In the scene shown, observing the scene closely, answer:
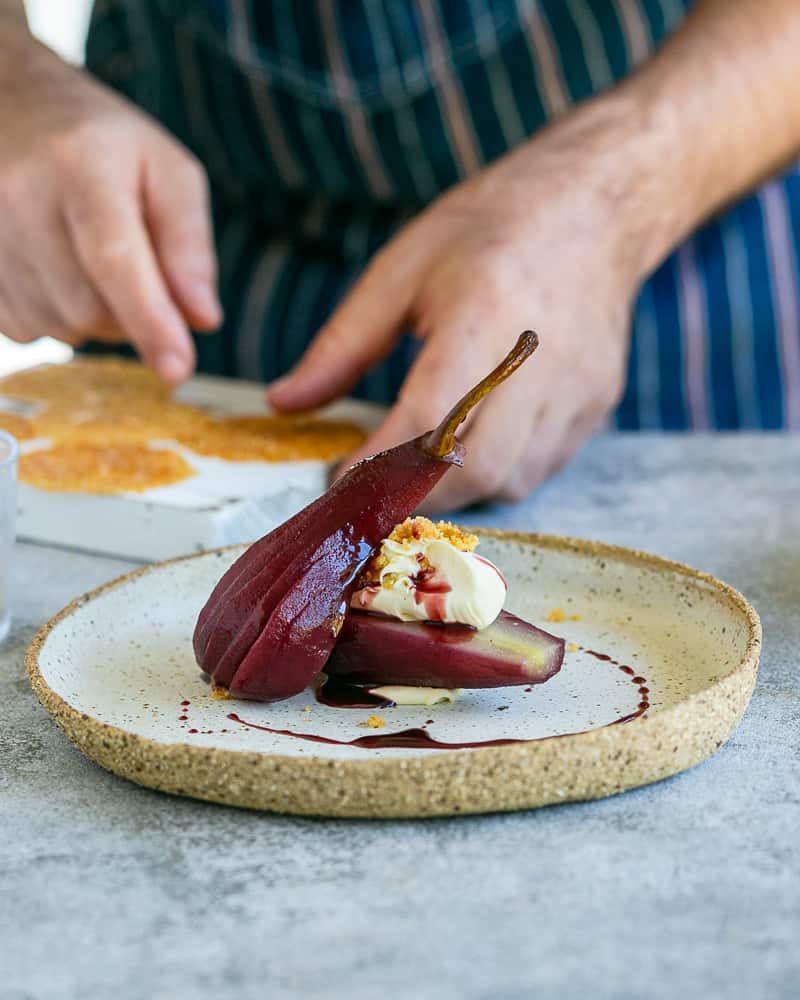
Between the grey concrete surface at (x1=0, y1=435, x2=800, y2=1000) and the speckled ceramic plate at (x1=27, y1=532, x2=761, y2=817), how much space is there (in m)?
0.02

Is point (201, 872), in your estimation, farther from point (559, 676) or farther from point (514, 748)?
point (559, 676)

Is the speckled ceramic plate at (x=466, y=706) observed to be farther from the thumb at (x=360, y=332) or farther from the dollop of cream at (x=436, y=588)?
the thumb at (x=360, y=332)

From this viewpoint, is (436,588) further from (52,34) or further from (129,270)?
(52,34)

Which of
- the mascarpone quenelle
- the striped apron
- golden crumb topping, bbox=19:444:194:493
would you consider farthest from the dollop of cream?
the striped apron

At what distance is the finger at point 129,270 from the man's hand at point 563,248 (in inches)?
4.9

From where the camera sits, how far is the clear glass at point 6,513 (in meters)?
0.94

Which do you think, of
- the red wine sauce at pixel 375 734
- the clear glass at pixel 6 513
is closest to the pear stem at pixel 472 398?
the red wine sauce at pixel 375 734

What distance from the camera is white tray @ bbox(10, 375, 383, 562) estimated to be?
1.12 m

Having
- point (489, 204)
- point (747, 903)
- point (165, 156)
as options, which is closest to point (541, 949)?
point (747, 903)

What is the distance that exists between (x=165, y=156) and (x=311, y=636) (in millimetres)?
796

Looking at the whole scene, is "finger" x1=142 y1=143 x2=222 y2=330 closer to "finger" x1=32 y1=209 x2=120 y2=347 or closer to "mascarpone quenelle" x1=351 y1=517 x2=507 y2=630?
"finger" x1=32 y1=209 x2=120 y2=347

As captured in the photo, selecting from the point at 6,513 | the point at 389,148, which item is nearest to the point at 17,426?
the point at 6,513

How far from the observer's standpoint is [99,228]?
52.4 inches

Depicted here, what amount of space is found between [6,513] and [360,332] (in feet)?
1.48
